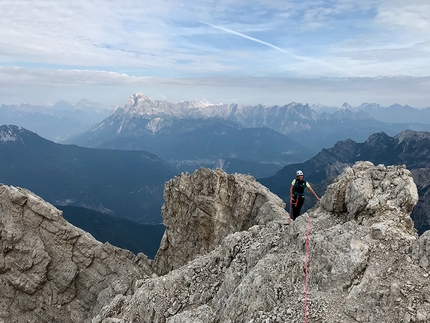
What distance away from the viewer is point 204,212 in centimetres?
5925

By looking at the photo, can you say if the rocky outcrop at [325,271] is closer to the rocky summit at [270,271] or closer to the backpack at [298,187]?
the rocky summit at [270,271]

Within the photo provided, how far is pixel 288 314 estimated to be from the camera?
16812 millimetres

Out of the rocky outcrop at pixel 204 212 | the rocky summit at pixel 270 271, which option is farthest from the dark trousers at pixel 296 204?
the rocky outcrop at pixel 204 212

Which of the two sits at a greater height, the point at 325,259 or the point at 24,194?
the point at 325,259

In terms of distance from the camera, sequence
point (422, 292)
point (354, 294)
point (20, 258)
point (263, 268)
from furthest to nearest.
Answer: point (20, 258) → point (263, 268) → point (354, 294) → point (422, 292)

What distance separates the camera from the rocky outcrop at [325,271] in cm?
1602

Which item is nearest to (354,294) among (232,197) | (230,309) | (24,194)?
(230,309)

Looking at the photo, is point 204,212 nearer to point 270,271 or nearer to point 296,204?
point 296,204

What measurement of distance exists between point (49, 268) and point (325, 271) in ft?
153

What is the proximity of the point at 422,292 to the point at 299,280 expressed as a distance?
648 cm

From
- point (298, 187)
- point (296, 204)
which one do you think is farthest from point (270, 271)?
point (298, 187)

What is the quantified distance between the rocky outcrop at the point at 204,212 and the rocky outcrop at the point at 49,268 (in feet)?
28.1

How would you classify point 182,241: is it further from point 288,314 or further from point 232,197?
point 288,314

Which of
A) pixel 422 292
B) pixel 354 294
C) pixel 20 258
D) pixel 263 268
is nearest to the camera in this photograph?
pixel 422 292
